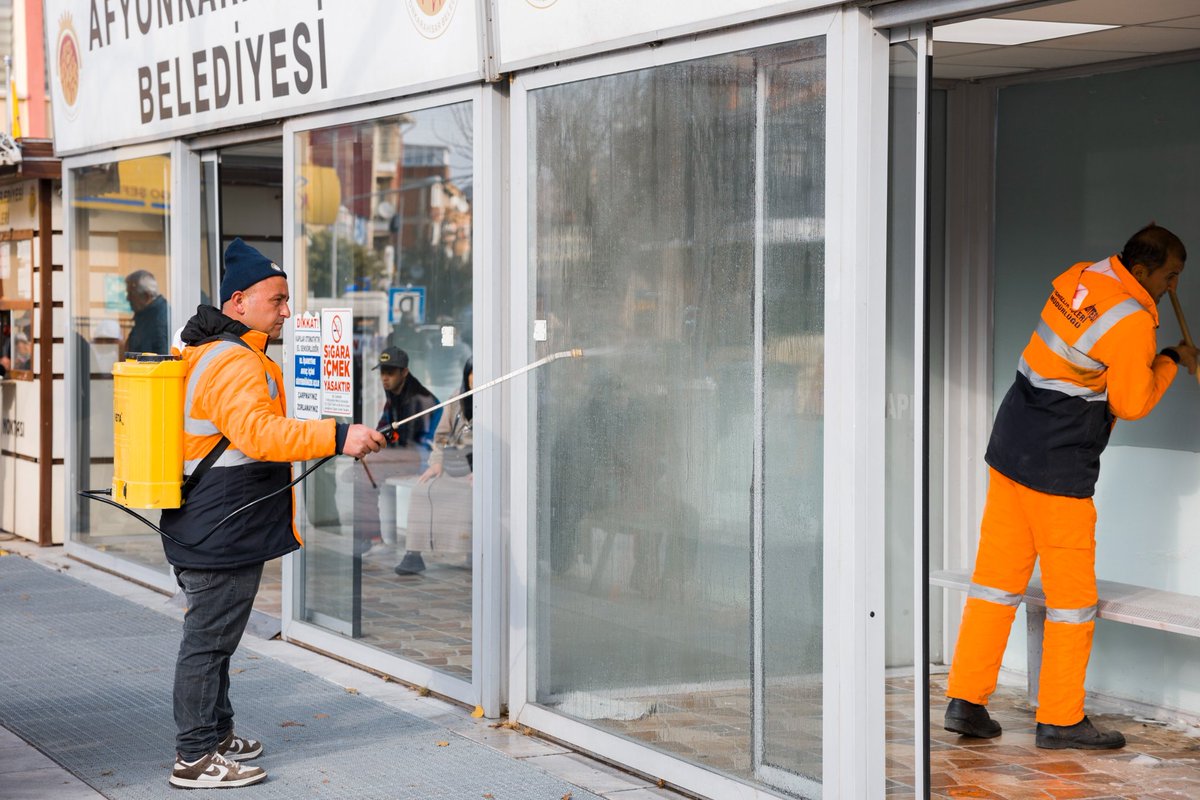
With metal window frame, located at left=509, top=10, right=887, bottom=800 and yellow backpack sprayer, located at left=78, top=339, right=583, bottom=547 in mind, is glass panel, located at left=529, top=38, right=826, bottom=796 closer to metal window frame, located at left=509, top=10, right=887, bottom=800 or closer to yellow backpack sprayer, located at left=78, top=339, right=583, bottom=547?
metal window frame, located at left=509, top=10, right=887, bottom=800

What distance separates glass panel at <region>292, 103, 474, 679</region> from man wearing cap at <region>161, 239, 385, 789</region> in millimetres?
1439

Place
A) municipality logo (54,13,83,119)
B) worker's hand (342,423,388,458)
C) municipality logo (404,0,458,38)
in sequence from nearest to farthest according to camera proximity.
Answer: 1. worker's hand (342,423,388,458)
2. municipality logo (404,0,458,38)
3. municipality logo (54,13,83,119)

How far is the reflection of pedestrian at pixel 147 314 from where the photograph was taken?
10148mm

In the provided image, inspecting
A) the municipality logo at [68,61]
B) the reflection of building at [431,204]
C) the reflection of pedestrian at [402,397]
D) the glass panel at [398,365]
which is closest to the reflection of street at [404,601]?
the glass panel at [398,365]

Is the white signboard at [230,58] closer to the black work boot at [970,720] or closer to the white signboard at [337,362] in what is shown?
the white signboard at [337,362]

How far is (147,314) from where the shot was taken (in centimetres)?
1042

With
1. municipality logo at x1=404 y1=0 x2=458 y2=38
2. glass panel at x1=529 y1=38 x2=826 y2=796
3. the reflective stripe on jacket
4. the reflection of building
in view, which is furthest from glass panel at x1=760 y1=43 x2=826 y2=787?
the reflection of building

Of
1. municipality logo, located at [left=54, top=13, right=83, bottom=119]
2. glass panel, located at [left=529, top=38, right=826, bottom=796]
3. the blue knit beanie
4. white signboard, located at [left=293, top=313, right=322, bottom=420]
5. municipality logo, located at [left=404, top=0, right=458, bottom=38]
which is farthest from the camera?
municipality logo, located at [left=54, top=13, right=83, bottom=119]

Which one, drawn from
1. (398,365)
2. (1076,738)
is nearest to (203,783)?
(398,365)

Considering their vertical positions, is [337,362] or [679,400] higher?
[337,362]

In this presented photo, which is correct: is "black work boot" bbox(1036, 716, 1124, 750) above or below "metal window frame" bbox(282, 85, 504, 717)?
below

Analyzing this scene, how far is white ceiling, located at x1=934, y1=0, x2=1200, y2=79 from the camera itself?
544 cm

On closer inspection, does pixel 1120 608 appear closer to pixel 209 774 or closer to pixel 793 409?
pixel 793 409

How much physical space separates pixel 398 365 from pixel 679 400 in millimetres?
2392
